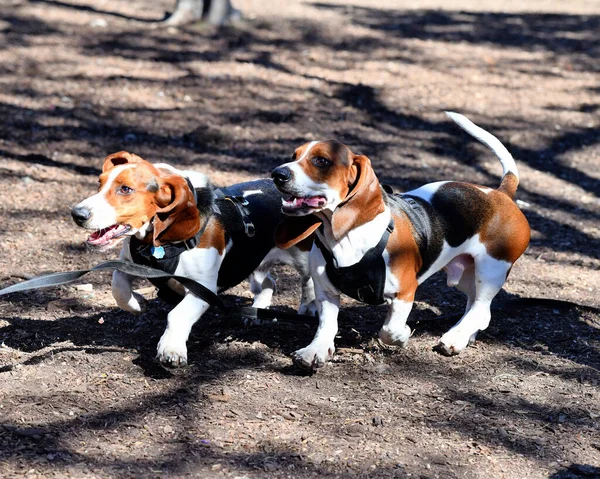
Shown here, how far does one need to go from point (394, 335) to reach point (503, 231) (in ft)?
3.13

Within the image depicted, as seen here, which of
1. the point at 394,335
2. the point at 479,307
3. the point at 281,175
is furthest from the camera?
the point at 479,307

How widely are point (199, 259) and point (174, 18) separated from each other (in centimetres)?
969

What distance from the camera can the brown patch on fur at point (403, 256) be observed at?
4.81 metres

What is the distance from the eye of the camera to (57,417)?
170 inches

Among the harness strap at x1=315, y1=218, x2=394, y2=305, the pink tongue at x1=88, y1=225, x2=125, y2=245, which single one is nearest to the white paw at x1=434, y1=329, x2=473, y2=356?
the harness strap at x1=315, y1=218, x2=394, y2=305

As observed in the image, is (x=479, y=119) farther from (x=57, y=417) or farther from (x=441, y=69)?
(x=57, y=417)

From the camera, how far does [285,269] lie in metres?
6.95

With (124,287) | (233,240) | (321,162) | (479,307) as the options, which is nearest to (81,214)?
(124,287)

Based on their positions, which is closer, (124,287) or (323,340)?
(323,340)

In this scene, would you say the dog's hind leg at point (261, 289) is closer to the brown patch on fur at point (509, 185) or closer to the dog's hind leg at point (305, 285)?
the dog's hind leg at point (305, 285)

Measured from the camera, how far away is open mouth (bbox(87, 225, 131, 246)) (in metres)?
4.54

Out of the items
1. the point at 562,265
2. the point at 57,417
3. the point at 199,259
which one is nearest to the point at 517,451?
the point at 199,259

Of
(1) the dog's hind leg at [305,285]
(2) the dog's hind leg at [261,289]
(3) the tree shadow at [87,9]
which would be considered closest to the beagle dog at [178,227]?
(1) the dog's hind leg at [305,285]

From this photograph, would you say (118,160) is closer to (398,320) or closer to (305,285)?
(305,285)
